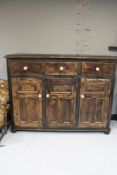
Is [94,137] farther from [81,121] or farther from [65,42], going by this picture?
[65,42]

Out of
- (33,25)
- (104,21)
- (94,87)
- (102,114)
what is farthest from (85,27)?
(102,114)

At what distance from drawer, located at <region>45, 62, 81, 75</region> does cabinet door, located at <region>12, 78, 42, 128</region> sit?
219 mm

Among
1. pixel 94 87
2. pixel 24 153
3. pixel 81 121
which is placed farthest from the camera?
pixel 81 121

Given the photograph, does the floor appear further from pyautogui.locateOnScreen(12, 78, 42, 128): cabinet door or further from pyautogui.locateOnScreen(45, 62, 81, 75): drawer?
pyautogui.locateOnScreen(45, 62, 81, 75): drawer

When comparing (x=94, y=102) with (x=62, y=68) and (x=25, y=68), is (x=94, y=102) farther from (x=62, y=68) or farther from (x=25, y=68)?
(x=25, y=68)

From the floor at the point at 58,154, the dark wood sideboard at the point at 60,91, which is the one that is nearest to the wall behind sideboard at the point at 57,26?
the dark wood sideboard at the point at 60,91

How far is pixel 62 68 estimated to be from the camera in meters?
2.16

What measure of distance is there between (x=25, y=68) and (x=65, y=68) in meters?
0.52

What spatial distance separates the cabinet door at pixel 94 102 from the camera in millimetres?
2217

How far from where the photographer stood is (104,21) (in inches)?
97.4

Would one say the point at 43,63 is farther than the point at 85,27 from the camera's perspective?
No

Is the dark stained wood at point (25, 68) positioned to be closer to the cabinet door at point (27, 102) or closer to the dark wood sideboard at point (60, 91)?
the dark wood sideboard at point (60, 91)

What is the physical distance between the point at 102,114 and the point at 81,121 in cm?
31

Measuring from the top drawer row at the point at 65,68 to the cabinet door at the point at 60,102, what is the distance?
0.12 meters
